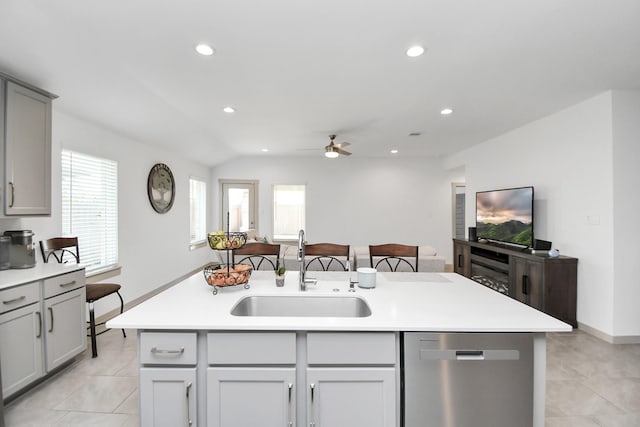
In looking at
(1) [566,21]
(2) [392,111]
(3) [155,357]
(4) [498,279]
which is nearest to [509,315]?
(3) [155,357]

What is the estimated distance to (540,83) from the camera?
278cm

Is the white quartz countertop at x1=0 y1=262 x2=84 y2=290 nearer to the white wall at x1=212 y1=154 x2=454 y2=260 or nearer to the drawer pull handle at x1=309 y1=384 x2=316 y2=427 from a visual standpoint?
the drawer pull handle at x1=309 y1=384 x2=316 y2=427

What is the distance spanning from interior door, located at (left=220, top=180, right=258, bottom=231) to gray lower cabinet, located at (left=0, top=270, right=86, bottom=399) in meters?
4.42

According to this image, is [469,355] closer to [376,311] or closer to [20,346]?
[376,311]

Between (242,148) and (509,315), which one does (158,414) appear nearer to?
(509,315)

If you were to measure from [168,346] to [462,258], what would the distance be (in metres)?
5.00

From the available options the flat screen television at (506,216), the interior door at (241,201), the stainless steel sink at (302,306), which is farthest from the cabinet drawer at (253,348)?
the interior door at (241,201)

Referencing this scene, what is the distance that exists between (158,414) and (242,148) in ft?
17.0

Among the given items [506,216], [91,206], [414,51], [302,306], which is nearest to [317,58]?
[414,51]

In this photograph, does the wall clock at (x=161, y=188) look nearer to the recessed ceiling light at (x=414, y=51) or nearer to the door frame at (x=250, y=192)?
the door frame at (x=250, y=192)

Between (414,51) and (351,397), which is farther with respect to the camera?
(414,51)

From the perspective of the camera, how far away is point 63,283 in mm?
2340

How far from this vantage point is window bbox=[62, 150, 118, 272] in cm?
315

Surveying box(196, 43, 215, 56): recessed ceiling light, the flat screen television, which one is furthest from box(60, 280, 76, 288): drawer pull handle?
the flat screen television
